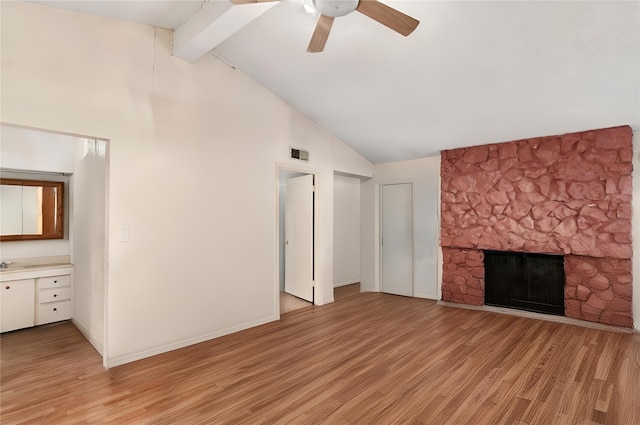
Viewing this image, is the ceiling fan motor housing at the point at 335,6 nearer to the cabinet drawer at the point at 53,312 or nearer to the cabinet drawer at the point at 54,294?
the cabinet drawer at the point at 54,294

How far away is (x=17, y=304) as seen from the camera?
3734 millimetres

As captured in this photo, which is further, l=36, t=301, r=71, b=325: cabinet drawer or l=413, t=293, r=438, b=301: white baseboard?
l=413, t=293, r=438, b=301: white baseboard

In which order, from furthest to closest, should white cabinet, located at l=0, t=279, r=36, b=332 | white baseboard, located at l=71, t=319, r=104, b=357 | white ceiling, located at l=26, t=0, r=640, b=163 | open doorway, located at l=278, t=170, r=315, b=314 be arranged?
1. open doorway, located at l=278, t=170, r=315, b=314
2. white cabinet, located at l=0, t=279, r=36, b=332
3. white baseboard, located at l=71, t=319, r=104, b=357
4. white ceiling, located at l=26, t=0, r=640, b=163

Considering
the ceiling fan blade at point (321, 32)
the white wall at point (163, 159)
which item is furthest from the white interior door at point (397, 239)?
the ceiling fan blade at point (321, 32)

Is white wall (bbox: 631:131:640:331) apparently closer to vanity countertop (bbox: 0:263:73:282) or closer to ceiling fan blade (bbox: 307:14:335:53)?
ceiling fan blade (bbox: 307:14:335:53)

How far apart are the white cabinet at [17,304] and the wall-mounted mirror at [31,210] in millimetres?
657

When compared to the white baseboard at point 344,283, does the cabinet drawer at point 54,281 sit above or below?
above

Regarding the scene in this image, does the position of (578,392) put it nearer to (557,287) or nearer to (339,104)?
(557,287)

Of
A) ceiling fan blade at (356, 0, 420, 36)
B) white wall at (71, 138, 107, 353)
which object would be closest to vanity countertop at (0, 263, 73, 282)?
white wall at (71, 138, 107, 353)

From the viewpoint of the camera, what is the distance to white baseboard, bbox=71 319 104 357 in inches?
125

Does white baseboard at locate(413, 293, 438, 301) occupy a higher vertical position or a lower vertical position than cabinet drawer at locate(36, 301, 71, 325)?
lower

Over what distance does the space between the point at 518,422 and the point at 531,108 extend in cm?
318

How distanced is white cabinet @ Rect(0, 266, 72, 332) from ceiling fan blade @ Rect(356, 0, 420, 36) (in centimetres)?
457

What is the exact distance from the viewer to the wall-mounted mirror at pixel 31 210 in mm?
3973
